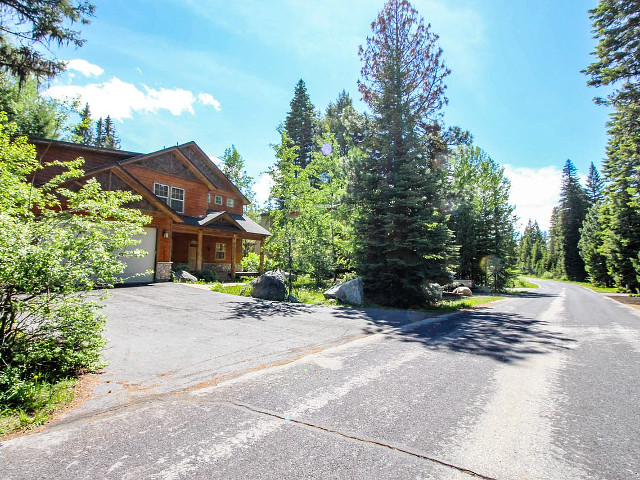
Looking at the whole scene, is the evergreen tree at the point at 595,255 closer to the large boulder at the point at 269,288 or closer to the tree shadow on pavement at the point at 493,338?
the tree shadow on pavement at the point at 493,338

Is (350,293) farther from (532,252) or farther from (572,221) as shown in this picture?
(532,252)

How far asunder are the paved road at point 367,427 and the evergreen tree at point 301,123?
3958 centimetres

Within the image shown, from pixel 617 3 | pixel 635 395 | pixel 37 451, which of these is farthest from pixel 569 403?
pixel 617 3

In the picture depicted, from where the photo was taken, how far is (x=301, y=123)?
42969 mm

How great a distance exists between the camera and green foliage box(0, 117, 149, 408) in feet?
11.6

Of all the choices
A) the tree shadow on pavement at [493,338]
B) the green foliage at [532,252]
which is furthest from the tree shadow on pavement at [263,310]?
the green foliage at [532,252]

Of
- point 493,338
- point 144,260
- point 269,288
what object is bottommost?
point 493,338

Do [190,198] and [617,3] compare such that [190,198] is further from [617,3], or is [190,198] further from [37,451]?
[617,3]

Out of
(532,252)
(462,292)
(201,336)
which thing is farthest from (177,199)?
(532,252)

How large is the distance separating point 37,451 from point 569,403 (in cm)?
491

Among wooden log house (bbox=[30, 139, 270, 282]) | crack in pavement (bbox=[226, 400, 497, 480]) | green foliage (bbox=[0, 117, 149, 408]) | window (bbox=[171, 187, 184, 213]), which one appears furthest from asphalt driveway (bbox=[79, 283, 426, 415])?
window (bbox=[171, 187, 184, 213])

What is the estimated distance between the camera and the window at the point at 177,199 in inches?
780

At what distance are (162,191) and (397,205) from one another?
1425 cm

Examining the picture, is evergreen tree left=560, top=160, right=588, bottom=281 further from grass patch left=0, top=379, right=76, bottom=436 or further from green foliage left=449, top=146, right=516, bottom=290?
grass patch left=0, top=379, right=76, bottom=436
